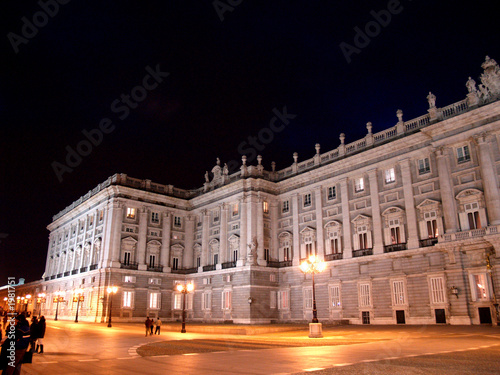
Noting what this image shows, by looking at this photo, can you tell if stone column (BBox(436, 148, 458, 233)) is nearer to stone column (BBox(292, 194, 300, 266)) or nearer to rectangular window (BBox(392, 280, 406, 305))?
rectangular window (BBox(392, 280, 406, 305))

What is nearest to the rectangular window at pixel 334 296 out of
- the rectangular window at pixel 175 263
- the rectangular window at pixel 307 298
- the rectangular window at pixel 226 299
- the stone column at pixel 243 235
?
the rectangular window at pixel 307 298

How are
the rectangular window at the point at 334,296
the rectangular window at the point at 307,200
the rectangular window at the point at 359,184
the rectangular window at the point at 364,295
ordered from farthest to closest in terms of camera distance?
the rectangular window at the point at 307,200 → the rectangular window at the point at 359,184 → the rectangular window at the point at 334,296 → the rectangular window at the point at 364,295

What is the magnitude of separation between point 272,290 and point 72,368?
127ft

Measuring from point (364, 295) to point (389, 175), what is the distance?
12203 millimetres

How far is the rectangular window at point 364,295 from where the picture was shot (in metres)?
40.8

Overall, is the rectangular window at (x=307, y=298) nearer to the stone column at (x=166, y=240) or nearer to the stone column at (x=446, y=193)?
the stone column at (x=446, y=193)

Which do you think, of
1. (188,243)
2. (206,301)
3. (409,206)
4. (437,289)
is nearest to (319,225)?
(409,206)

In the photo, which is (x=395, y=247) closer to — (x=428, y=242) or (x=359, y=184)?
(x=428, y=242)

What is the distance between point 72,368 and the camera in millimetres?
13227

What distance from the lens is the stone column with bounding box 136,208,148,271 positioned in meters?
56.9

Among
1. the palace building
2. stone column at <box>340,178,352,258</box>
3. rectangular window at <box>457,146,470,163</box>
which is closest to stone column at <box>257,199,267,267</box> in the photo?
the palace building

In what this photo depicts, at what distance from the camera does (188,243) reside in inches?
2443

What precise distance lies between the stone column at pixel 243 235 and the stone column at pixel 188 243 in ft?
38.9

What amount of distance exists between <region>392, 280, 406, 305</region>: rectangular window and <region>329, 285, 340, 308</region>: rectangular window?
6612 mm
